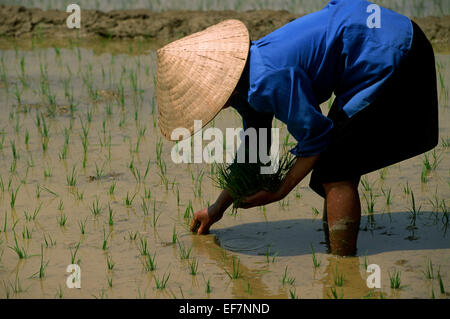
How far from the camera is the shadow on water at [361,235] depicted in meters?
3.31

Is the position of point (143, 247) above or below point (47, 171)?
below

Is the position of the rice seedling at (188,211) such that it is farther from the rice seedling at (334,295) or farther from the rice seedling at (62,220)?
the rice seedling at (334,295)

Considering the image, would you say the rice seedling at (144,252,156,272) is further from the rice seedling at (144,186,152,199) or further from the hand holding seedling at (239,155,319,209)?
the rice seedling at (144,186,152,199)

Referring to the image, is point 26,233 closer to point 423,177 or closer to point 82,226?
point 82,226

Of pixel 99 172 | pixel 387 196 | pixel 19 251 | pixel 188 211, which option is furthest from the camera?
pixel 99 172

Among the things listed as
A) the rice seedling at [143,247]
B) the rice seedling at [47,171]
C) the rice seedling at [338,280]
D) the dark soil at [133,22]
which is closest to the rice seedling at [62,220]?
the rice seedling at [143,247]

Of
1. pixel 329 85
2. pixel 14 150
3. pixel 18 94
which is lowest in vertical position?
pixel 14 150

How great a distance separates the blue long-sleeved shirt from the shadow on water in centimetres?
70

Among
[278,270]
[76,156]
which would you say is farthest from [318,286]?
[76,156]

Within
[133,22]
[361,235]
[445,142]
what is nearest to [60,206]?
[361,235]

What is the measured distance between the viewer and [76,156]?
4.53 meters

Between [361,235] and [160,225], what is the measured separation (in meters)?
0.99

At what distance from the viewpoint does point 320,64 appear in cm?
274

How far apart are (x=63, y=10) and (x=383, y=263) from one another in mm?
5824
